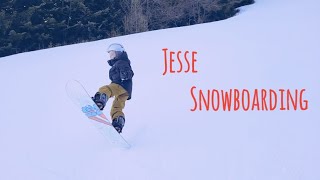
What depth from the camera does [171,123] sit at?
18.5ft

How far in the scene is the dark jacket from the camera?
15.4ft

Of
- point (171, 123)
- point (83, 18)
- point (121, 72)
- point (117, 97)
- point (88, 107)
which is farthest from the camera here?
point (83, 18)

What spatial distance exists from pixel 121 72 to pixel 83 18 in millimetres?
10773

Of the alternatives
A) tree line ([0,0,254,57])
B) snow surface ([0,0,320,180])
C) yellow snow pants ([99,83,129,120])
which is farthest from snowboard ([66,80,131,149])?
tree line ([0,0,254,57])

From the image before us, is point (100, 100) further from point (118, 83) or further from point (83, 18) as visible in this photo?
point (83, 18)

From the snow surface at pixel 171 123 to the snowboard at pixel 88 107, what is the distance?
32cm

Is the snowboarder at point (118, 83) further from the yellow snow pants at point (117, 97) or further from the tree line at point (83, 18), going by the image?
the tree line at point (83, 18)

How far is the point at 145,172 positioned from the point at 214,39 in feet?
21.3

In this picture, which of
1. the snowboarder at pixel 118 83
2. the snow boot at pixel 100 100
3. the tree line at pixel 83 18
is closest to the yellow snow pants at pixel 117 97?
the snowboarder at pixel 118 83

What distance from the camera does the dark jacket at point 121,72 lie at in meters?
4.70

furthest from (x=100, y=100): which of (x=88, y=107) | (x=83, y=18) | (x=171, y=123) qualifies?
(x=83, y=18)

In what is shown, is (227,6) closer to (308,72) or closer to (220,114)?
(308,72)

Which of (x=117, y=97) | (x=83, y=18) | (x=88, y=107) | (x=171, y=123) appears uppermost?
(x=83, y=18)

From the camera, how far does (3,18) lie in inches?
523
